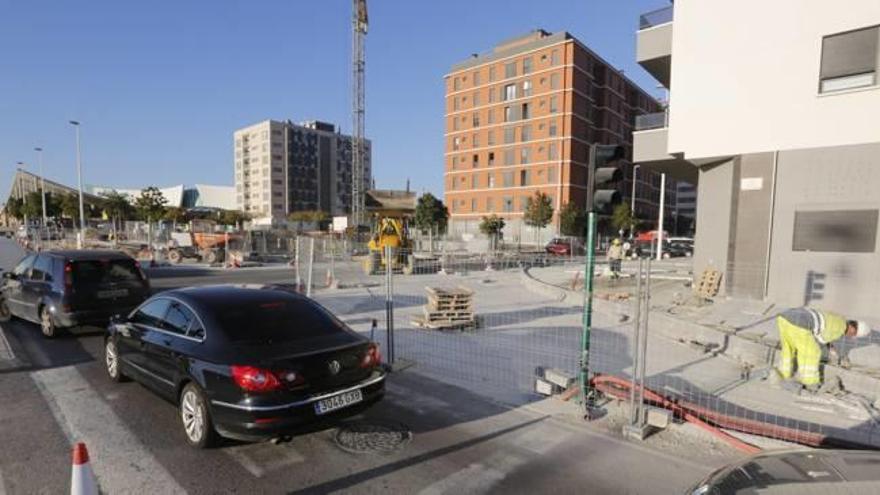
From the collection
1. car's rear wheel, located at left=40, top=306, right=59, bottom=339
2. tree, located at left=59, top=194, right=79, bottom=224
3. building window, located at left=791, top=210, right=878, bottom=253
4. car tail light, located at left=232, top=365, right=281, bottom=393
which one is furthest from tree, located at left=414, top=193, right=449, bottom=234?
car tail light, located at left=232, top=365, right=281, bottom=393

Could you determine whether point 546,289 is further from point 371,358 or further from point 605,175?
point 371,358

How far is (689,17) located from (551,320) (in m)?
10.9

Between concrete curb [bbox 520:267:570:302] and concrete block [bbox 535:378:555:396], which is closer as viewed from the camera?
concrete block [bbox 535:378:555:396]

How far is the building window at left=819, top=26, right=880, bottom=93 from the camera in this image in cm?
1163

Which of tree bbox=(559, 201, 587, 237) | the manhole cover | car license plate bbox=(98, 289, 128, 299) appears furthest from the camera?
tree bbox=(559, 201, 587, 237)

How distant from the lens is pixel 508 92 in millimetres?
62719

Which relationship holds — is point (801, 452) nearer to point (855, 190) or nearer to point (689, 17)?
point (855, 190)

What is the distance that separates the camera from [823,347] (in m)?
7.18

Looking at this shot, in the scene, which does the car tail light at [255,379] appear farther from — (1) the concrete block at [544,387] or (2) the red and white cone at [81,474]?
(1) the concrete block at [544,387]

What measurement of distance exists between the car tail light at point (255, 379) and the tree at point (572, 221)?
5009 centimetres

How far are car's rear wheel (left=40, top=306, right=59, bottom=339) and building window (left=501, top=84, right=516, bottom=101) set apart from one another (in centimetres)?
6021

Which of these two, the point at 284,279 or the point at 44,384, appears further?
the point at 284,279

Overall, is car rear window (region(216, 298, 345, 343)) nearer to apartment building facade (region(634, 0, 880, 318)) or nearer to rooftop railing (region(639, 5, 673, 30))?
apartment building facade (region(634, 0, 880, 318))

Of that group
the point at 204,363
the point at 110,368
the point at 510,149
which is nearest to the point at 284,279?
the point at 110,368
